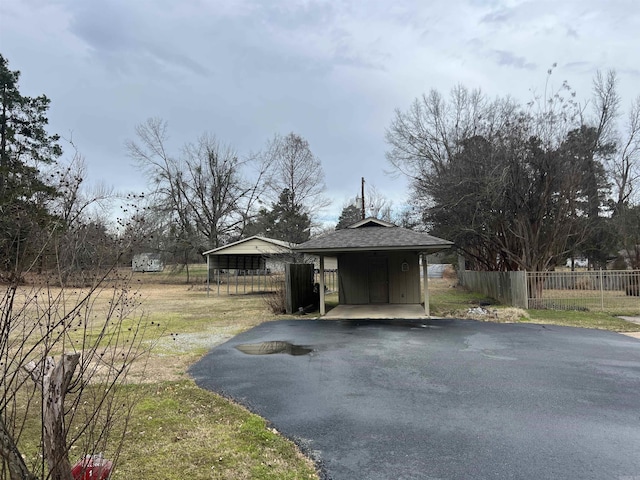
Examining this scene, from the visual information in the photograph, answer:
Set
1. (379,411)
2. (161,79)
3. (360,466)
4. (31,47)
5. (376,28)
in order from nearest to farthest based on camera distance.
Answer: (360,466) < (379,411) < (31,47) < (376,28) < (161,79)

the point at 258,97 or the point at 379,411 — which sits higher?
the point at 258,97

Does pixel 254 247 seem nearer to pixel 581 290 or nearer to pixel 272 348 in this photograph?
pixel 272 348

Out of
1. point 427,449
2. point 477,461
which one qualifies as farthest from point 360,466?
point 477,461

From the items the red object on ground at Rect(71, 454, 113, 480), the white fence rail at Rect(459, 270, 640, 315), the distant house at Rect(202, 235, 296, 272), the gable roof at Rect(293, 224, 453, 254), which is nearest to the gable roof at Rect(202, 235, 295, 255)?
the distant house at Rect(202, 235, 296, 272)

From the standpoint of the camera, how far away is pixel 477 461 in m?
3.62

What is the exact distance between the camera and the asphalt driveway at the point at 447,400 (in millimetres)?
3635

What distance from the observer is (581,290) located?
582 inches

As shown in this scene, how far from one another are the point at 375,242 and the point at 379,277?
4.01 meters

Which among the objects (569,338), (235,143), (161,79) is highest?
(235,143)

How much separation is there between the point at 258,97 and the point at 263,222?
2339cm

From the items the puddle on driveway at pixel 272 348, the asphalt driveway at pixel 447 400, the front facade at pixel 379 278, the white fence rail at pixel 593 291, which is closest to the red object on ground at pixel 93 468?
the asphalt driveway at pixel 447 400

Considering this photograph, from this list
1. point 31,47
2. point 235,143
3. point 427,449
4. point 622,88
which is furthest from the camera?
point 235,143

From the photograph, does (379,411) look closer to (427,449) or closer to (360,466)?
(427,449)

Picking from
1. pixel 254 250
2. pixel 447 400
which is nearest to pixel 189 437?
pixel 447 400
